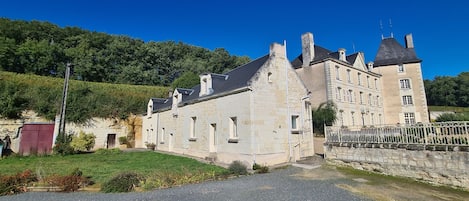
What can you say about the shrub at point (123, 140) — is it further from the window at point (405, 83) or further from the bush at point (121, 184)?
the window at point (405, 83)

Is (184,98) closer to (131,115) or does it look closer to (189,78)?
(131,115)

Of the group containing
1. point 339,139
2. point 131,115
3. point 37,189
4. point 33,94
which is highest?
point 33,94

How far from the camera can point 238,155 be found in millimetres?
11930

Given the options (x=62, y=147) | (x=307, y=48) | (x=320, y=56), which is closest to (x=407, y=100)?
(x=320, y=56)

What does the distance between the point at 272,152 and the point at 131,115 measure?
20172 mm

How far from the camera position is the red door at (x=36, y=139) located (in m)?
17.9

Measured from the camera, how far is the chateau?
11938mm

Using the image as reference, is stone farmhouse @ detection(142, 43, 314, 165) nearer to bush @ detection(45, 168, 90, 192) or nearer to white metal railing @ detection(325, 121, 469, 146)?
white metal railing @ detection(325, 121, 469, 146)

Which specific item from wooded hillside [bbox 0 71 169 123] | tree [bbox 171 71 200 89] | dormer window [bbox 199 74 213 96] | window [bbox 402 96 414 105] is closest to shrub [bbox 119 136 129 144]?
wooded hillside [bbox 0 71 169 123]

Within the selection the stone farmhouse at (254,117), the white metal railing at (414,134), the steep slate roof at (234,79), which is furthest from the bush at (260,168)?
the white metal railing at (414,134)

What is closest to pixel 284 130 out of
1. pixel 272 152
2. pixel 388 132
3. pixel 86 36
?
pixel 272 152

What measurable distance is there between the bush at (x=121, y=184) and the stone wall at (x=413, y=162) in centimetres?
984

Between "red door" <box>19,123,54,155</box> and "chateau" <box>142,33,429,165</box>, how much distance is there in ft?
27.4

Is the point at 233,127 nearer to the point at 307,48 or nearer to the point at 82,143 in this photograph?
the point at 82,143
